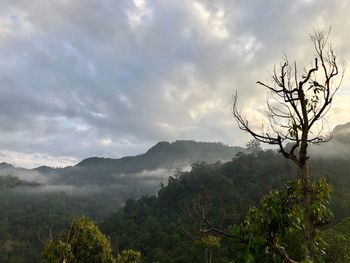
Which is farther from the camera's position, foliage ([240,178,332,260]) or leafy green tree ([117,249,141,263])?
leafy green tree ([117,249,141,263])

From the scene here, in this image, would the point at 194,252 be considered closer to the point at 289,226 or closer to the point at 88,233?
the point at 88,233

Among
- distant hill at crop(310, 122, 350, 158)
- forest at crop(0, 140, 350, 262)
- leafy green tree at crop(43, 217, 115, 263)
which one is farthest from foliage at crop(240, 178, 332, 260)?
distant hill at crop(310, 122, 350, 158)

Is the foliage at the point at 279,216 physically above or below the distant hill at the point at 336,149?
below

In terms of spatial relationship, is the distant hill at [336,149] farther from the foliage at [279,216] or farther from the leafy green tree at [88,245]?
the foliage at [279,216]

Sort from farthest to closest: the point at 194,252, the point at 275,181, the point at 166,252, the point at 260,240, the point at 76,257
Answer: the point at 275,181, the point at 166,252, the point at 194,252, the point at 76,257, the point at 260,240

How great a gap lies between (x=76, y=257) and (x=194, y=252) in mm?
50466

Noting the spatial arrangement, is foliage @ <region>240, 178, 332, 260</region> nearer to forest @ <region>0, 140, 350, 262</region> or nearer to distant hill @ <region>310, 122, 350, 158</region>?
forest @ <region>0, 140, 350, 262</region>

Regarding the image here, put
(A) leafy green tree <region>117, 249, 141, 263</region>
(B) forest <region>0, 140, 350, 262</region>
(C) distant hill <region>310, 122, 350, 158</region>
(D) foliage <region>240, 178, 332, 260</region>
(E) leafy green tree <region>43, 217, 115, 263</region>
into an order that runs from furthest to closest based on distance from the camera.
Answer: (C) distant hill <region>310, 122, 350, 158</region>, (B) forest <region>0, 140, 350, 262</region>, (A) leafy green tree <region>117, 249, 141, 263</region>, (E) leafy green tree <region>43, 217, 115, 263</region>, (D) foliage <region>240, 178, 332, 260</region>

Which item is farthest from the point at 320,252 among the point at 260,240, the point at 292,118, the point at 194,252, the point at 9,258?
the point at 9,258

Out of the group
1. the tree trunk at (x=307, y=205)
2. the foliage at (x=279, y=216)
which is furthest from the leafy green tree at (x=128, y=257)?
the tree trunk at (x=307, y=205)

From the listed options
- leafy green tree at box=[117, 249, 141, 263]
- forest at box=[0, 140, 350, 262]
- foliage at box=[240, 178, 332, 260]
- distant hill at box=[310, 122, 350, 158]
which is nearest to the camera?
foliage at box=[240, 178, 332, 260]

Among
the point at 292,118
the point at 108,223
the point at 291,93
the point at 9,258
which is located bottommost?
the point at 9,258

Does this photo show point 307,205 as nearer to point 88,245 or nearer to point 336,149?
point 88,245

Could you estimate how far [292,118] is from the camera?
7535 millimetres
